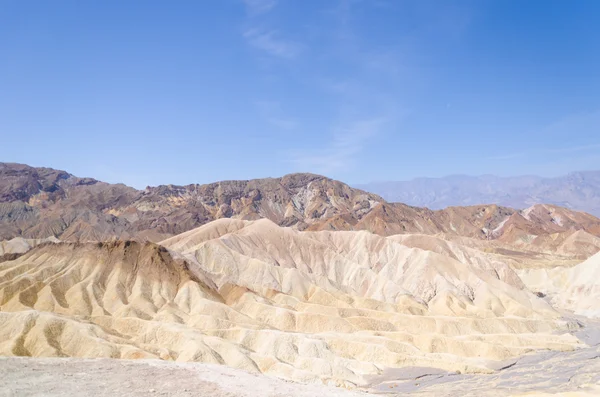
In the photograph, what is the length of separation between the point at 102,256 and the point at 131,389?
240ft

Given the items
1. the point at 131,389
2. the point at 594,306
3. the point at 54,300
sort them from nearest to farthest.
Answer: the point at 131,389 < the point at 54,300 < the point at 594,306

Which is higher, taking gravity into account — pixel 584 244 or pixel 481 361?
pixel 584 244

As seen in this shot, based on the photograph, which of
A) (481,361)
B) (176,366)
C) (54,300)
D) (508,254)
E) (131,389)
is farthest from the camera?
(508,254)

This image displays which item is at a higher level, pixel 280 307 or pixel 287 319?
pixel 280 307

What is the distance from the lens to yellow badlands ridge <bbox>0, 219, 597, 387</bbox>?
62.5m

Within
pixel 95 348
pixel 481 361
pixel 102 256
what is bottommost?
pixel 481 361

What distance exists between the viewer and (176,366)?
40781 millimetres

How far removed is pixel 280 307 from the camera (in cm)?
9019

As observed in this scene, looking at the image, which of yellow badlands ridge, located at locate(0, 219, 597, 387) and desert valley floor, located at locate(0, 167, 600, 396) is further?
yellow badlands ridge, located at locate(0, 219, 597, 387)

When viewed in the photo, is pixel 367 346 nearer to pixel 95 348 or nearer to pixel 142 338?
pixel 142 338

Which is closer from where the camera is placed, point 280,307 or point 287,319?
point 287,319

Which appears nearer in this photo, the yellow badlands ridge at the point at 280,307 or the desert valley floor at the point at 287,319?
the desert valley floor at the point at 287,319

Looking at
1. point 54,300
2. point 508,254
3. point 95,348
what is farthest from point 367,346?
point 508,254

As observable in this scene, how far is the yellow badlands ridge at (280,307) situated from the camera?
205 ft
